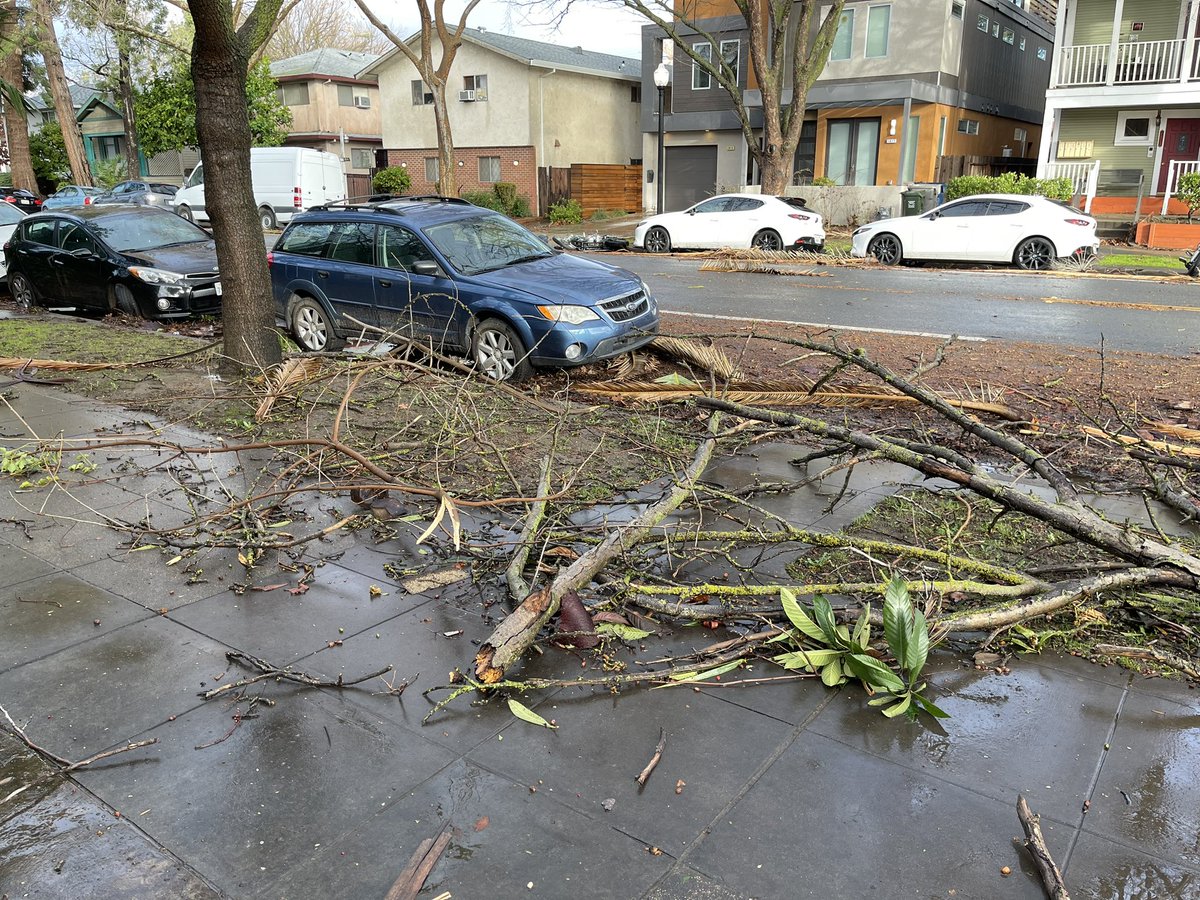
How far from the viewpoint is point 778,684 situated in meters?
3.89

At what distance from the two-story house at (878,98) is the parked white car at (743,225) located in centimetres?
905

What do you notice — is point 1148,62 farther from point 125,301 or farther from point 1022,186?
point 125,301

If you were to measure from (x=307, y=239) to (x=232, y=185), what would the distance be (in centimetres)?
209


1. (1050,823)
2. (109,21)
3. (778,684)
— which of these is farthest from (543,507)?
(109,21)

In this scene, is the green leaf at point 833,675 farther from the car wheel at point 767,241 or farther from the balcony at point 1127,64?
the balcony at point 1127,64

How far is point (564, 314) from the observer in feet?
29.1

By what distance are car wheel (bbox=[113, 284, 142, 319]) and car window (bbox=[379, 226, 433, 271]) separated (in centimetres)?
543

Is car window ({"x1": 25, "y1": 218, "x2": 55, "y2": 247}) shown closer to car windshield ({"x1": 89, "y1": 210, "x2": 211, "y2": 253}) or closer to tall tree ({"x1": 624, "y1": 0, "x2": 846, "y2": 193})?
car windshield ({"x1": 89, "y1": 210, "x2": 211, "y2": 253})

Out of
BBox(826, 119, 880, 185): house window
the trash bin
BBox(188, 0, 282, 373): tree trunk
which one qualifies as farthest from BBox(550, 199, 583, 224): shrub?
BBox(188, 0, 282, 373): tree trunk

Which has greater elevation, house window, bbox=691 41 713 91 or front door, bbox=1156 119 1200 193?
house window, bbox=691 41 713 91

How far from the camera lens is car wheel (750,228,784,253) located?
22.0 metres

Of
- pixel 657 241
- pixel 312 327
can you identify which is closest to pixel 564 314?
pixel 312 327

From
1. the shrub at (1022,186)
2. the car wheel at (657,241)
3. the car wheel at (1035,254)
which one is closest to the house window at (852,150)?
the shrub at (1022,186)

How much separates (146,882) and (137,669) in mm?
1470
